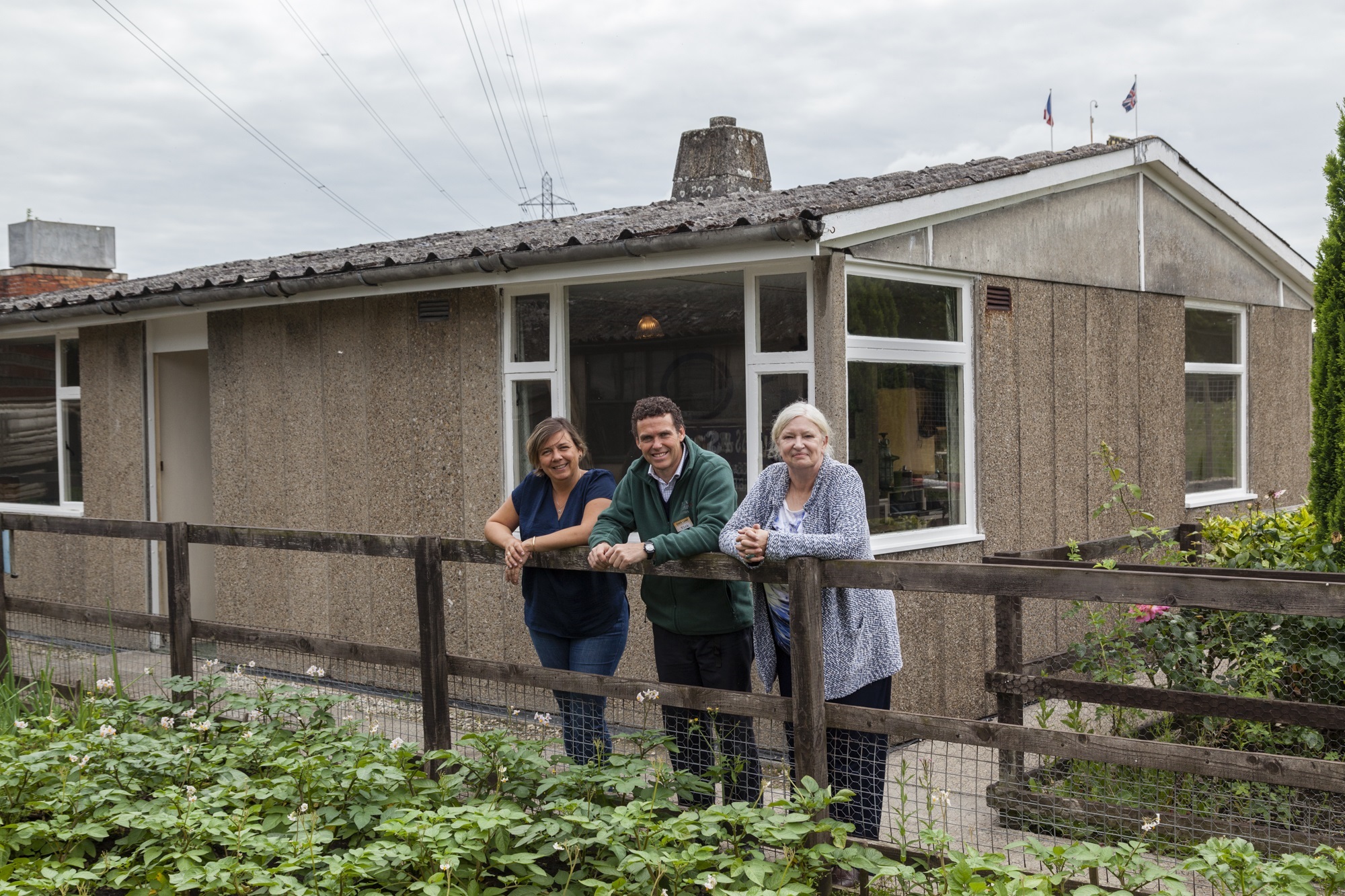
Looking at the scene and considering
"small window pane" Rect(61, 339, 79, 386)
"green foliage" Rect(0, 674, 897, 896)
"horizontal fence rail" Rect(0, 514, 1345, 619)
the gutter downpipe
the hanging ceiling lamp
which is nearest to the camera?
"horizontal fence rail" Rect(0, 514, 1345, 619)

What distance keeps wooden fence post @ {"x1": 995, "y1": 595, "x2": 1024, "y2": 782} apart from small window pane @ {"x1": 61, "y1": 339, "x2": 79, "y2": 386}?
8.51 m

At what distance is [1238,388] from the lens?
33.2ft

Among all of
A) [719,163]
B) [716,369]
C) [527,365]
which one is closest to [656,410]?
[716,369]

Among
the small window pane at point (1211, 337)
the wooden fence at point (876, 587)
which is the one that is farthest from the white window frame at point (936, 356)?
the small window pane at point (1211, 337)

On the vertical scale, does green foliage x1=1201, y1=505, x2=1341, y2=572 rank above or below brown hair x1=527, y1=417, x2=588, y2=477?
below

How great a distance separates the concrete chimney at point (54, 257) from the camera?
13961mm

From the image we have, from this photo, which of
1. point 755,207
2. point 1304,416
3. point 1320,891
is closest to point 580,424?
point 755,207

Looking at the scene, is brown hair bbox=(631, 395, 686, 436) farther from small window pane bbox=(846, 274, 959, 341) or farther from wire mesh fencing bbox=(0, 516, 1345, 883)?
small window pane bbox=(846, 274, 959, 341)

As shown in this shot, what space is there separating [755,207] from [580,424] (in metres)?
1.63

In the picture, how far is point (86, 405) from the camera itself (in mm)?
10203

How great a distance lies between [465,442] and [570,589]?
3048 millimetres

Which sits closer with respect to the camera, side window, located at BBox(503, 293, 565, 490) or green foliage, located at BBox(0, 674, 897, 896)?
green foliage, located at BBox(0, 674, 897, 896)

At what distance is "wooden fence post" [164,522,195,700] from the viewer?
18.7 feet

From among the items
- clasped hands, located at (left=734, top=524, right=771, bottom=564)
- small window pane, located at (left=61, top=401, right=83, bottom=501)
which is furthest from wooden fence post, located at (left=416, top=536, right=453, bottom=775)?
small window pane, located at (left=61, top=401, right=83, bottom=501)
